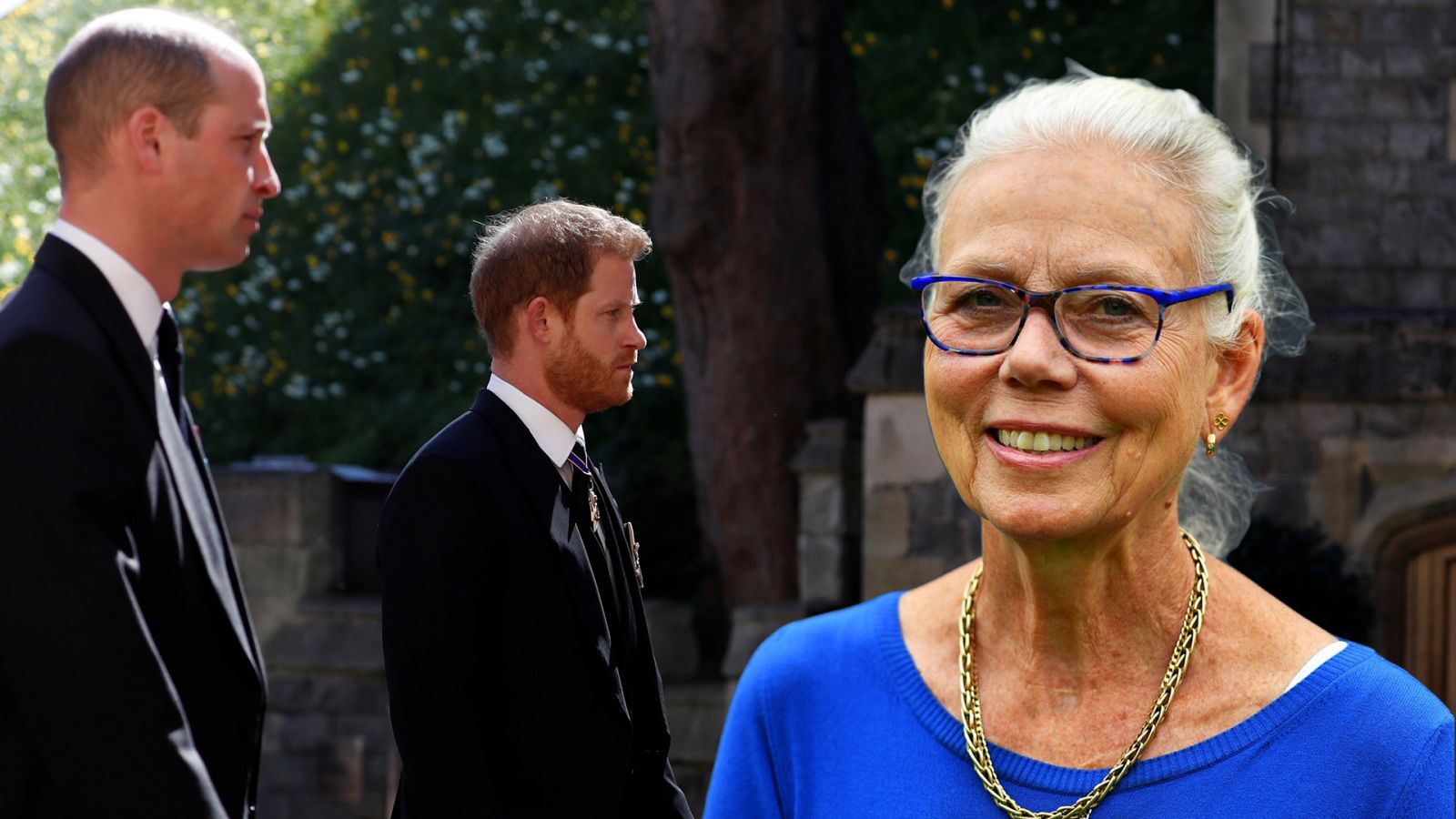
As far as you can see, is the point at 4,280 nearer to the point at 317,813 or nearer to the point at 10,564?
the point at 317,813

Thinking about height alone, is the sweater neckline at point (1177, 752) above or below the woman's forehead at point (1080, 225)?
below

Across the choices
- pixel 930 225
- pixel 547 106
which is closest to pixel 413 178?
pixel 547 106

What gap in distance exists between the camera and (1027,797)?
6.77ft

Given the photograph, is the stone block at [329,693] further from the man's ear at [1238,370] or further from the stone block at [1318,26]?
the man's ear at [1238,370]

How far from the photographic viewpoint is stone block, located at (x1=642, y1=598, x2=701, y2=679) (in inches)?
344

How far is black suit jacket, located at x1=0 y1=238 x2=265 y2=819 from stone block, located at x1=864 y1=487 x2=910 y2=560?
18.6 feet

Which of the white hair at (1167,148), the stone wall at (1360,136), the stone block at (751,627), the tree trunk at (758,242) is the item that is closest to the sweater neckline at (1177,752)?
the white hair at (1167,148)

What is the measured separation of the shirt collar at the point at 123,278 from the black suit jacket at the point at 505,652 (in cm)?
37

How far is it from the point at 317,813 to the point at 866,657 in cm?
759

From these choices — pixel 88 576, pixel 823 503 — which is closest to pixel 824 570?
pixel 823 503

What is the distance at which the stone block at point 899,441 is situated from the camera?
7.52 metres

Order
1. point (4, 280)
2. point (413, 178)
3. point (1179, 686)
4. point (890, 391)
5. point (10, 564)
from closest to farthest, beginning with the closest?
1. point (10, 564)
2. point (1179, 686)
3. point (890, 391)
4. point (4, 280)
5. point (413, 178)

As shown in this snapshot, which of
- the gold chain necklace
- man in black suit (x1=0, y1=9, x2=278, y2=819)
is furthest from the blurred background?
man in black suit (x1=0, y1=9, x2=278, y2=819)

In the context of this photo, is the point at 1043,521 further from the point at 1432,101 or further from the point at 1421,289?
the point at 1432,101
